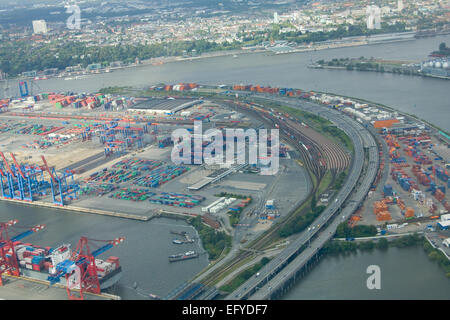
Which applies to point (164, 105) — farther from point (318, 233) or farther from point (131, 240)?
point (318, 233)

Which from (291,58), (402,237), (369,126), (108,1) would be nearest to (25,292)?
(402,237)

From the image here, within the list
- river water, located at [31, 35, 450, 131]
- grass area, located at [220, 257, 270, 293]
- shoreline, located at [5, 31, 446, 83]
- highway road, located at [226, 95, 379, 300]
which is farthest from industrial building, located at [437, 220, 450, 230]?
shoreline, located at [5, 31, 446, 83]

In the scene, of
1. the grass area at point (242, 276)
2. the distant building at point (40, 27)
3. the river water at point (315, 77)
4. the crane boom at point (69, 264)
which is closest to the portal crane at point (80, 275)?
the crane boom at point (69, 264)

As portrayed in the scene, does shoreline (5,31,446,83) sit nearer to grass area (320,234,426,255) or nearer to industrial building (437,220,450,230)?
industrial building (437,220,450,230)

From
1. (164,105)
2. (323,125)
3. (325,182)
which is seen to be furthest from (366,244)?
(164,105)

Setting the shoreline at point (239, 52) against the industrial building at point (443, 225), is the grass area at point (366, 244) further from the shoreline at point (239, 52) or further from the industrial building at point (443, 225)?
the shoreline at point (239, 52)

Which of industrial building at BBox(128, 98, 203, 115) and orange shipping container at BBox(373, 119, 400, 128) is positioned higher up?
industrial building at BBox(128, 98, 203, 115)
